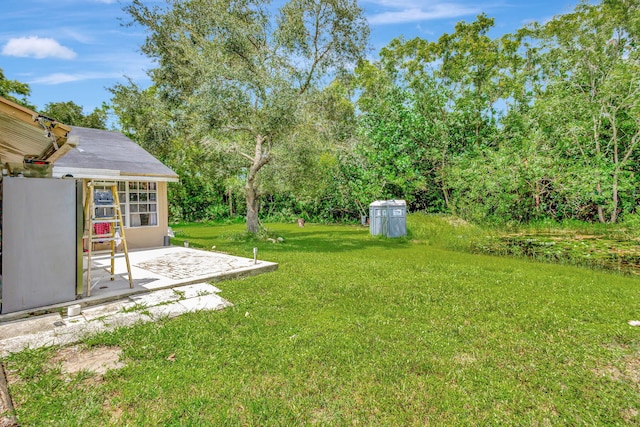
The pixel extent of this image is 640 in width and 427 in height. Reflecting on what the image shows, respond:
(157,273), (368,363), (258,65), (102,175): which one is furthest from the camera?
(258,65)

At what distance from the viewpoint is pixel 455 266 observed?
6.39 metres

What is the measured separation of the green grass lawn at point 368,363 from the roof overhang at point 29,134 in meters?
2.29

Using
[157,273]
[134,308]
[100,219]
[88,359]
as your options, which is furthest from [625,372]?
[157,273]

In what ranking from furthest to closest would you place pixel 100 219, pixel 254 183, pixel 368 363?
pixel 254 183
pixel 100 219
pixel 368 363

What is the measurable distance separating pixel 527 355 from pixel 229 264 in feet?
16.0

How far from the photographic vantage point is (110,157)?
821 cm

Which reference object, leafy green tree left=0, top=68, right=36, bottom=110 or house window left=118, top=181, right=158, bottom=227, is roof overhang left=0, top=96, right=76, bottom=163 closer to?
house window left=118, top=181, right=158, bottom=227

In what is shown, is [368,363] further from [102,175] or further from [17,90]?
[17,90]

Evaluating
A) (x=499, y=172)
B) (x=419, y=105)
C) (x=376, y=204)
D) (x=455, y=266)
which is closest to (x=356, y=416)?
(x=455, y=266)

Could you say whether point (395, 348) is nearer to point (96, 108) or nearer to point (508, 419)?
point (508, 419)

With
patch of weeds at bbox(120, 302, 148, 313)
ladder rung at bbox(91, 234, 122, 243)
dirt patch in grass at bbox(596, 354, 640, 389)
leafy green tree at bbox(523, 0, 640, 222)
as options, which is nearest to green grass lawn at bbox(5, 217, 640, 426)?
dirt patch in grass at bbox(596, 354, 640, 389)

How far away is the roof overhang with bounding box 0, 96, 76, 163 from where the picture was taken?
3252 mm

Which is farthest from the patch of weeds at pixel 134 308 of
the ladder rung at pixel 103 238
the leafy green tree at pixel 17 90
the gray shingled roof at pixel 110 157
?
the leafy green tree at pixel 17 90

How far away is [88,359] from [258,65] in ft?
27.6
